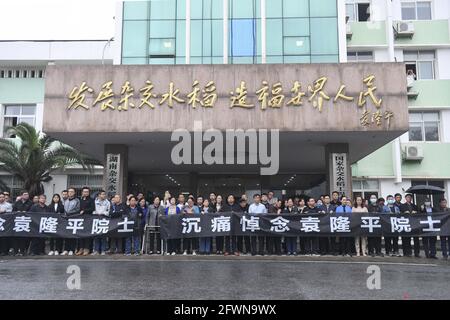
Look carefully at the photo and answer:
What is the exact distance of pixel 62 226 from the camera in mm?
12547

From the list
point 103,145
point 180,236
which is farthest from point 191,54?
point 180,236

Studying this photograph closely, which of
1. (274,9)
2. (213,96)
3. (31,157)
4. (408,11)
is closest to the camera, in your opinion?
(213,96)

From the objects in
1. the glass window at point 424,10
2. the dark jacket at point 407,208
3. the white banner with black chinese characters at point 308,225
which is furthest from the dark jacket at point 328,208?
the glass window at point 424,10

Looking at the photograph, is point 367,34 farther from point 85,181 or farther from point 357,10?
point 85,181

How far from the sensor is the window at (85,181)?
2569 centimetres

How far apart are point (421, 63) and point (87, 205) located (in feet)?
66.0

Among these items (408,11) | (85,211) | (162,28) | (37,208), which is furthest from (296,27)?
(37,208)

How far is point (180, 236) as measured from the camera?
12.5m

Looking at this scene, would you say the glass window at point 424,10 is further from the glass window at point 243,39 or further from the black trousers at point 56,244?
the black trousers at point 56,244

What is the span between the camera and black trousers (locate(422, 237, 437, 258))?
12.3 m

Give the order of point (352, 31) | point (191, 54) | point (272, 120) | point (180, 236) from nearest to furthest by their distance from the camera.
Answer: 1. point (180, 236)
2. point (272, 120)
3. point (191, 54)
4. point (352, 31)

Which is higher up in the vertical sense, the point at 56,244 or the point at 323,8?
the point at 323,8
